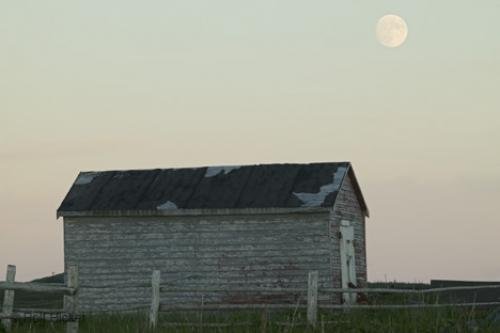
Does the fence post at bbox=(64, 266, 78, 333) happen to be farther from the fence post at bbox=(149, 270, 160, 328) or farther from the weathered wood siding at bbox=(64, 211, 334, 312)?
the weathered wood siding at bbox=(64, 211, 334, 312)

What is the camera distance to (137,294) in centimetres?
3000

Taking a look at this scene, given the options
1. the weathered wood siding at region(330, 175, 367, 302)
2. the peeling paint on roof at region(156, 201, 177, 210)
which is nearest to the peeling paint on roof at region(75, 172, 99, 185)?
the peeling paint on roof at region(156, 201, 177, 210)

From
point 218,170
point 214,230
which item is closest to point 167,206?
point 214,230

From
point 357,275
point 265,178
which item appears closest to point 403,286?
point 357,275

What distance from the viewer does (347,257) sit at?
3056 centimetres

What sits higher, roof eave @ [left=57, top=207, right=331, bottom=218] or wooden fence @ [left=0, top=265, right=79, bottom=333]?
roof eave @ [left=57, top=207, right=331, bottom=218]

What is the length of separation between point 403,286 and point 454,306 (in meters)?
19.3

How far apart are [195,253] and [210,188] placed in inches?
85.2

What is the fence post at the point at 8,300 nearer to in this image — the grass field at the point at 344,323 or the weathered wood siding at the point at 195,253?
the grass field at the point at 344,323

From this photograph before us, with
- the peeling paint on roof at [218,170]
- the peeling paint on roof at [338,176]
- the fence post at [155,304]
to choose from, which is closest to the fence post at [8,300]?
the fence post at [155,304]

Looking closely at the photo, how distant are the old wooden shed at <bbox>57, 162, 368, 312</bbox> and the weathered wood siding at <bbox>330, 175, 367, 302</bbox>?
0.12ft

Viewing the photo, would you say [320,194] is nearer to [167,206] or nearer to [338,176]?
[338,176]

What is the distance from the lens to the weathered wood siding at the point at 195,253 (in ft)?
93.7

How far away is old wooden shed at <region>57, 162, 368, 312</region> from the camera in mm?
28609
